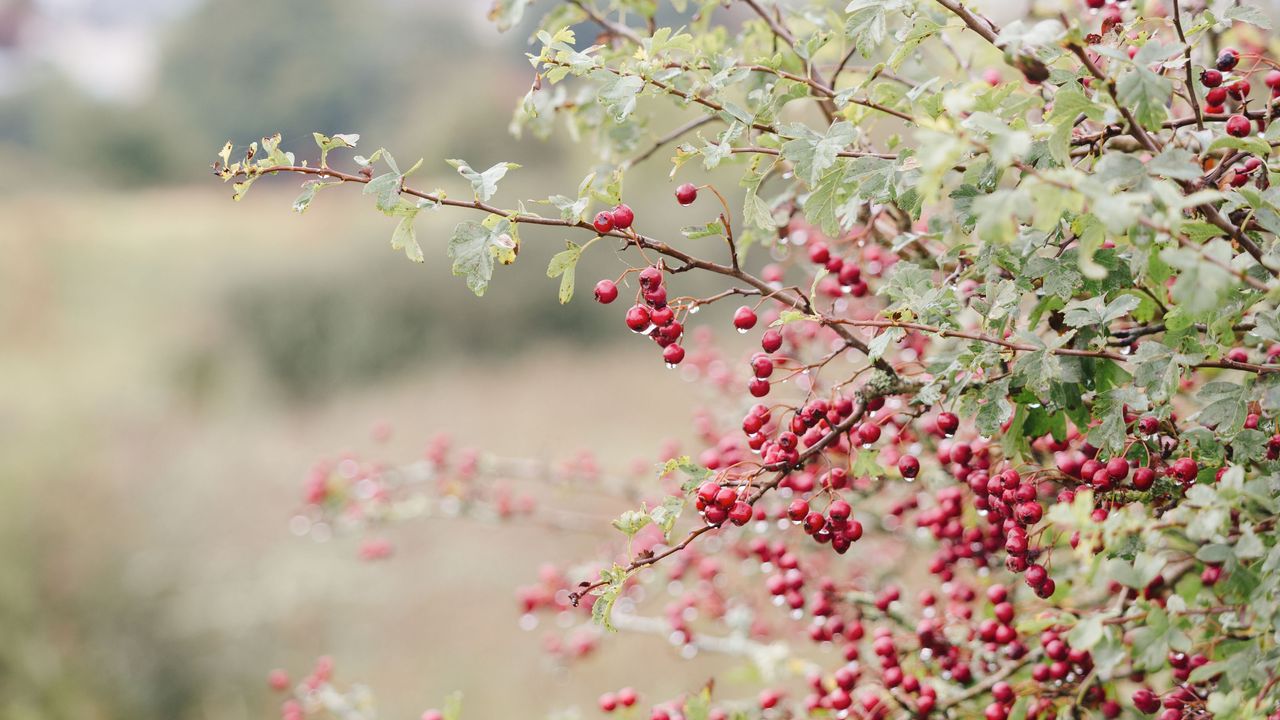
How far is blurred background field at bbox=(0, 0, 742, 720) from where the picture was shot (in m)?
3.13

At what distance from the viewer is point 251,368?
7617mm

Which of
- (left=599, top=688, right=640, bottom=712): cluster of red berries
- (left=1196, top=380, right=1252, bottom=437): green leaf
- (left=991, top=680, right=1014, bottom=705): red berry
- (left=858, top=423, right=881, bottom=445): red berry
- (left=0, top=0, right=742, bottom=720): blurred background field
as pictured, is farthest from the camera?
(left=0, top=0, right=742, bottom=720): blurred background field

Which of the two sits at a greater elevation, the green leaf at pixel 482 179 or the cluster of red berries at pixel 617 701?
the green leaf at pixel 482 179

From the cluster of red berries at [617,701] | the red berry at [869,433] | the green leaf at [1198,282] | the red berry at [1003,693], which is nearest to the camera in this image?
the green leaf at [1198,282]

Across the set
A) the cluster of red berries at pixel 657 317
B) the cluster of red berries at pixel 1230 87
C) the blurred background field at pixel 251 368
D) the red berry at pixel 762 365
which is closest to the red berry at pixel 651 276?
the cluster of red berries at pixel 657 317

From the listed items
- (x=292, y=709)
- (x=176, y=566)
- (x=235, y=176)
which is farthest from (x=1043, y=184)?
(x=176, y=566)

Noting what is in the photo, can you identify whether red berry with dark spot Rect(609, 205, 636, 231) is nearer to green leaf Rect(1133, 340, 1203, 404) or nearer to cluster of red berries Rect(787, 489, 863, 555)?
cluster of red berries Rect(787, 489, 863, 555)

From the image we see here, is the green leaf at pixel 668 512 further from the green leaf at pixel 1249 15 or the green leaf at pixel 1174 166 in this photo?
the green leaf at pixel 1249 15

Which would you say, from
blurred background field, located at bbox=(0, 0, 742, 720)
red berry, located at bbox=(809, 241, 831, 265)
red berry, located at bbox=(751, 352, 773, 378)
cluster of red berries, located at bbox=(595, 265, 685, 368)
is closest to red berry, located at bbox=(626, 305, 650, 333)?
cluster of red berries, located at bbox=(595, 265, 685, 368)

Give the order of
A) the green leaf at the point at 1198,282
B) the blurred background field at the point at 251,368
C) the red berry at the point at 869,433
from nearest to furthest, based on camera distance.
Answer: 1. the green leaf at the point at 1198,282
2. the red berry at the point at 869,433
3. the blurred background field at the point at 251,368

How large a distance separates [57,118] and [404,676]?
11.4m

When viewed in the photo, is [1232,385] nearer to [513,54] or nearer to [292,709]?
[292,709]

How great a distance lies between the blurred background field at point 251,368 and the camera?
123 inches

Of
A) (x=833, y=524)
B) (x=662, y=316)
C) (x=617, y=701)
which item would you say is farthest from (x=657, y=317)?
(x=617, y=701)
